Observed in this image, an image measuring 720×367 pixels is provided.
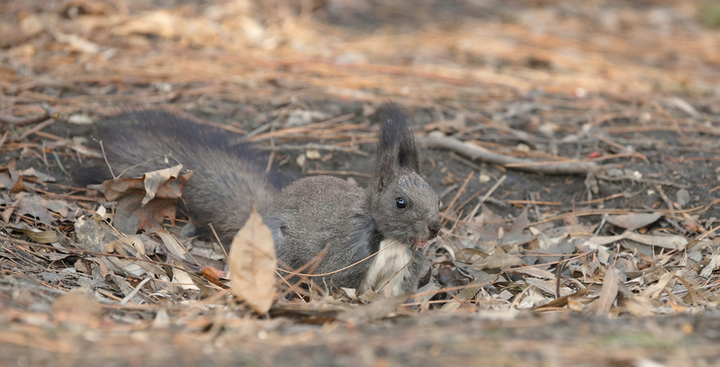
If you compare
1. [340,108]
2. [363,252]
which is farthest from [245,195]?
[340,108]

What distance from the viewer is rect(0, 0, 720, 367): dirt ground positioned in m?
2.07

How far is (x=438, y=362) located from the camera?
191cm

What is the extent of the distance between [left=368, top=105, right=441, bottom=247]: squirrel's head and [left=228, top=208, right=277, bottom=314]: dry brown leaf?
2.98 ft

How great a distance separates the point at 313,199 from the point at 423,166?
1298 millimetres

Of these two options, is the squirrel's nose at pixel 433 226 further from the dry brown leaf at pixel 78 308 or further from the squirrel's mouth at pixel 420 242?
the dry brown leaf at pixel 78 308

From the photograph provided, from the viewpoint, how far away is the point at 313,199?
12.1 feet

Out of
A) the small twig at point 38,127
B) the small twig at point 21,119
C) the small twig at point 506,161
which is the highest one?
the small twig at point 21,119

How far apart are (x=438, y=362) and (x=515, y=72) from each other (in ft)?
16.6

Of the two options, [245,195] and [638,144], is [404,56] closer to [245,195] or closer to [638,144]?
[638,144]

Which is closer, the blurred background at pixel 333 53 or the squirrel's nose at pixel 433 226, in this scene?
the squirrel's nose at pixel 433 226

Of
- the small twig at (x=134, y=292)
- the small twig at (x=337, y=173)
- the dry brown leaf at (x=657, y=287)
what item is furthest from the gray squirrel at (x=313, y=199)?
the dry brown leaf at (x=657, y=287)

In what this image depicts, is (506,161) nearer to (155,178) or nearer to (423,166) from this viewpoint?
(423,166)

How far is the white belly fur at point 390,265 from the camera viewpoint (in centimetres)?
340

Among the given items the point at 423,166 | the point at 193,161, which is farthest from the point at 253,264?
the point at 423,166
